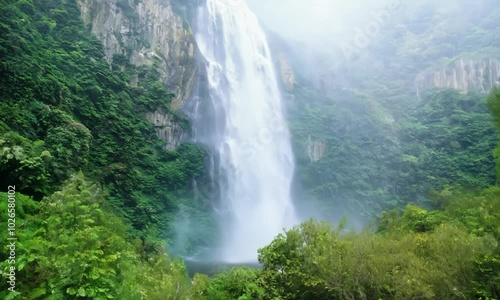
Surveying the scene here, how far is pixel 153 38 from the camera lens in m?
38.2

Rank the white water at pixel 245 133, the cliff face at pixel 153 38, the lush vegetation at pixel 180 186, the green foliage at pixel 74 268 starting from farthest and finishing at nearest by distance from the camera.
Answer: the white water at pixel 245 133
the cliff face at pixel 153 38
the lush vegetation at pixel 180 186
the green foliage at pixel 74 268

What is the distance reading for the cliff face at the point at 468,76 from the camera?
184 ft

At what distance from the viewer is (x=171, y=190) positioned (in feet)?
108

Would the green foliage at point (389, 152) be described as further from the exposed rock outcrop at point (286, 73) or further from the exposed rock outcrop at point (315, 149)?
the exposed rock outcrop at point (286, 73)

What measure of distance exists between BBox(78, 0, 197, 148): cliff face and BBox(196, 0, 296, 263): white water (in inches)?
139

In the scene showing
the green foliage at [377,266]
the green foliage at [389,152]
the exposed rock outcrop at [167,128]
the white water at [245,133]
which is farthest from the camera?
the green foliage at [389,152]

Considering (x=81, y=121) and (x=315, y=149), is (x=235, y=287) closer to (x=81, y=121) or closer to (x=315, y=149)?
(x=81, y=121)

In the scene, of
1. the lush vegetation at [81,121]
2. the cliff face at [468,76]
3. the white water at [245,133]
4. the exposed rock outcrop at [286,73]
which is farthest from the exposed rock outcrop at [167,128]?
the cliff face at [468,76]

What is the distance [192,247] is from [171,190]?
5.48m

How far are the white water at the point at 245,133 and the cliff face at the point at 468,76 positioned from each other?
2975 centimetres

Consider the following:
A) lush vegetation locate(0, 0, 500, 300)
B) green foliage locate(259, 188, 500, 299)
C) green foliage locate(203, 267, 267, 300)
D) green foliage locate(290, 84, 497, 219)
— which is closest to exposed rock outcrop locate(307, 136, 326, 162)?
green foliage locate(290, 84, 497, 219)

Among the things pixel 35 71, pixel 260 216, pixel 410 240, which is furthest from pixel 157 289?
pixel 260 216

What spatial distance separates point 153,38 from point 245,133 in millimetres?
14439

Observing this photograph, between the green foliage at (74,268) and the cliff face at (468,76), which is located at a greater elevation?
the cliff face at (468,76)
